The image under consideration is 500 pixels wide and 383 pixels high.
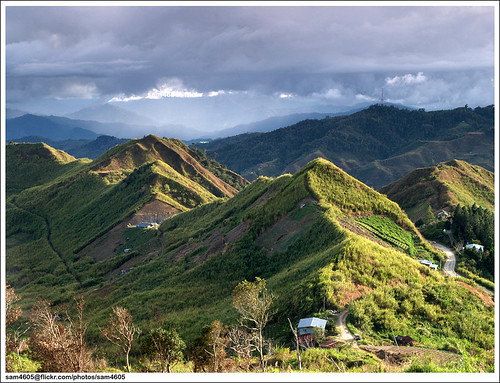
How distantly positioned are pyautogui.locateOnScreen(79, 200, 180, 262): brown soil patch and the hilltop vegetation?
662mm

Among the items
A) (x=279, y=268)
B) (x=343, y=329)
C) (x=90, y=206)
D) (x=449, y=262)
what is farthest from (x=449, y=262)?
(x=90, y=206)

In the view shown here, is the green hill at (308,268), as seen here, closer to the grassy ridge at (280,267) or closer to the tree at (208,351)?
the grassy ridge at (280,267)

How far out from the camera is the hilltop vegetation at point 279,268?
72.4ft

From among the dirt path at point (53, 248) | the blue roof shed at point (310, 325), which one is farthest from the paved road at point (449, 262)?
the dirt path at point (53, 248)

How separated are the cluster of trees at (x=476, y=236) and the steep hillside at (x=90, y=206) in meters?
45.8

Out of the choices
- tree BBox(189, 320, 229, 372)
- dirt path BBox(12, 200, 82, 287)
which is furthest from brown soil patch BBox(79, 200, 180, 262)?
tree BBox(189, 320, 229, 372)

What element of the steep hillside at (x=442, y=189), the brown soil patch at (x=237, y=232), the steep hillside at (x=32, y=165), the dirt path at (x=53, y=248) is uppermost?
the steep hillside at (x=32, y=165)

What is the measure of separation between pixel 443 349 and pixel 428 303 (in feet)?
15.0

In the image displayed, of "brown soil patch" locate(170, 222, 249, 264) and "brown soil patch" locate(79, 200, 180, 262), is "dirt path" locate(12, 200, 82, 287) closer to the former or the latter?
"brown soil patch" locate(79, 200, 180, 262)

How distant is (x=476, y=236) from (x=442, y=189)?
38327 mm

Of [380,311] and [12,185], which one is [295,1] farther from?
[12,185]

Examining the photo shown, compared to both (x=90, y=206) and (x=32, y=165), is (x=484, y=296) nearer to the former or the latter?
(x=90, y=206)

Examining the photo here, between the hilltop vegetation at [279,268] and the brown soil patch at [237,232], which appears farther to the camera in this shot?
the brown soil patch at [237,232]

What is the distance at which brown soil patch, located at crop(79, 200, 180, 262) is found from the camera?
69.8m
